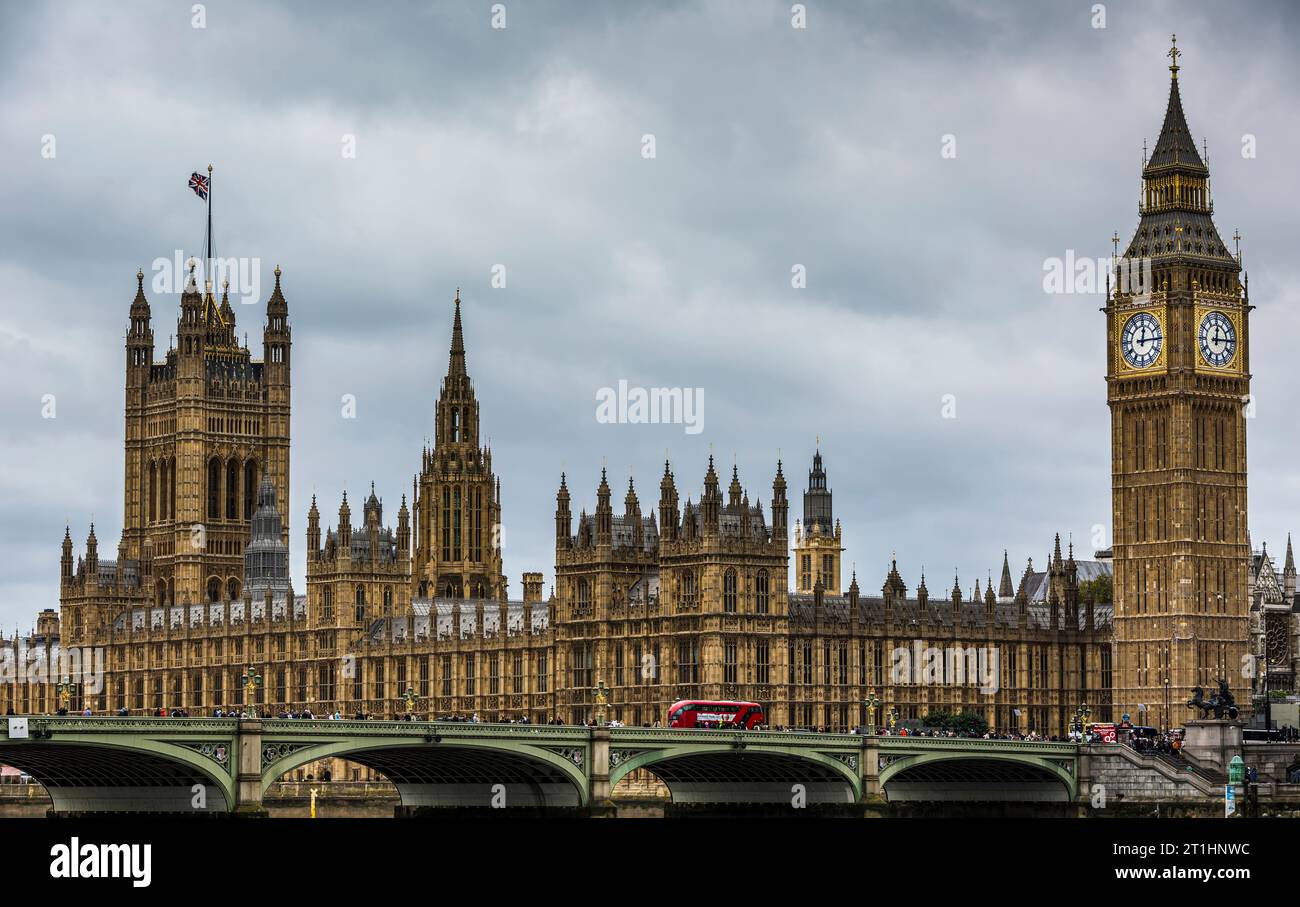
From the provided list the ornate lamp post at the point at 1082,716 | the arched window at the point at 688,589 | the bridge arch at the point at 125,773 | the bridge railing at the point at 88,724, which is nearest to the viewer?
the bridge railing at the point at 88,724

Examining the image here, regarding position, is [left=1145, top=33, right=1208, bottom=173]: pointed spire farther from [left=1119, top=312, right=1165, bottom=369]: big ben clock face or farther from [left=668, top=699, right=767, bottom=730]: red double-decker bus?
[left=668, top=699, right=767, bottom=730]: red double-decker bus

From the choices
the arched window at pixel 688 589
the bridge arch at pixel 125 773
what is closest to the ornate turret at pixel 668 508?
the arched window at pixel 688 589

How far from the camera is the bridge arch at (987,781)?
155750mm

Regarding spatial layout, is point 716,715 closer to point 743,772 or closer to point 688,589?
point 743,772

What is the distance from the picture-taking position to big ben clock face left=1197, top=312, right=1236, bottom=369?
617 ft

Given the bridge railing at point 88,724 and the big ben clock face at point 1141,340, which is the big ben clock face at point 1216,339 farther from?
the bridge railing at point 88,724

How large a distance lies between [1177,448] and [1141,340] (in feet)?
21.3

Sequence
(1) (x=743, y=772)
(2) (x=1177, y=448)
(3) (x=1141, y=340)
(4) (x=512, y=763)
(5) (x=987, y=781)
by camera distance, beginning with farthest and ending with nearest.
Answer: (3) (x=1141, y=340), (2) (x=1177, y=448), (5) (x=987, y=781), (1) (x=743, y=772), (4) (x=512, y=763)

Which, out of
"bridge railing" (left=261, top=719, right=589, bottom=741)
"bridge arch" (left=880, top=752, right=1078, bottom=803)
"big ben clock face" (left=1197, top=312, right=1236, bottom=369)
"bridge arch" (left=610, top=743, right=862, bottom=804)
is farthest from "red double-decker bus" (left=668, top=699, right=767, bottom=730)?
"big ben clock face" (left=1197, top=312, right=1236, bottom=369)

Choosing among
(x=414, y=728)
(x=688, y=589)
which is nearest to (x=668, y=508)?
(x=688, y=589)

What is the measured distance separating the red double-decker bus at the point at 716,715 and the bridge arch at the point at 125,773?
2885 cm

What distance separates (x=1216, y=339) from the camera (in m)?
188
